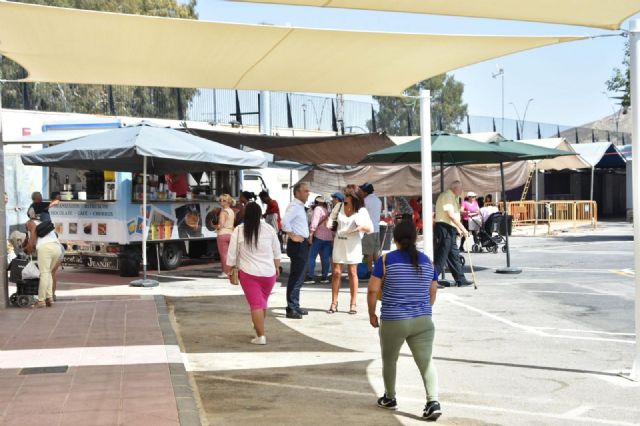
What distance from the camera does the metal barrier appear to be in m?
33.3

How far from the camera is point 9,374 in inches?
304

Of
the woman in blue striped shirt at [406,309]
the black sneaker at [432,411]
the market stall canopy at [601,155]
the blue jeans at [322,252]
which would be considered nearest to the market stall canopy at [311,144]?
the blue jeans at [322,252]

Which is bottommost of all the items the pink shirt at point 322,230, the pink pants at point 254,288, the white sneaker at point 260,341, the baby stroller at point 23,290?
the white sneaker at point 260,341

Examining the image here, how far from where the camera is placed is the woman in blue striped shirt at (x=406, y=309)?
637 centimetres

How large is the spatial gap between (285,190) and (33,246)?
57.4ft

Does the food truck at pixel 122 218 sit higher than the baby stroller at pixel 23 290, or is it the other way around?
the food truck at pixel 122 218

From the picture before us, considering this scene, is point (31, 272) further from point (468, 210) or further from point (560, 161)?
point (560, 161)

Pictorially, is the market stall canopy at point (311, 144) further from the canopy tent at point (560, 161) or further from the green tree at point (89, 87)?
the green tree at point (89, 87)

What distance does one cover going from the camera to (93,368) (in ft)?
26.0

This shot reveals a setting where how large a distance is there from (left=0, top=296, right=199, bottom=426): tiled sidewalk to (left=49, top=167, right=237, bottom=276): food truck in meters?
4.60

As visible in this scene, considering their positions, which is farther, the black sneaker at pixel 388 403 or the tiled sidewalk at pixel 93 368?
the black sneaker at pixel 388 403

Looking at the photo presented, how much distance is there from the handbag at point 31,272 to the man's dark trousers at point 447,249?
21.0ft

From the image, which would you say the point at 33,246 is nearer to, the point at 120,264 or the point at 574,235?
the point at 120,264

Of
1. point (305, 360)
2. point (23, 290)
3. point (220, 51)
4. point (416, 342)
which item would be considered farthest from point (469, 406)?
point (23, 290)
